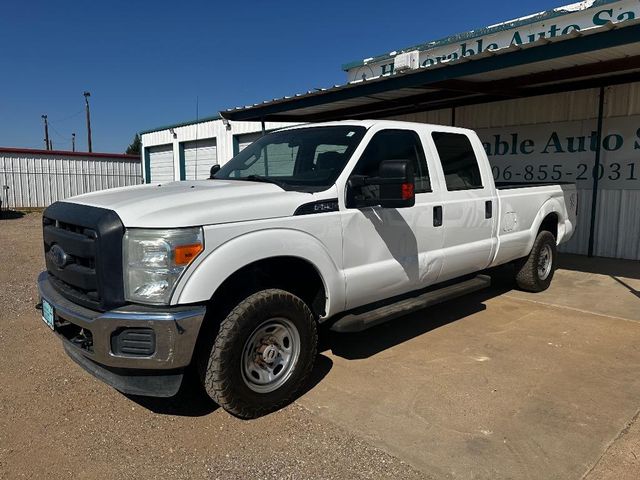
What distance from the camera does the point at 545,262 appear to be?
6789 mm

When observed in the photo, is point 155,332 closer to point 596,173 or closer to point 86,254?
point 86,254

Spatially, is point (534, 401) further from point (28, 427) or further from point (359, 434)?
point (28, 427)

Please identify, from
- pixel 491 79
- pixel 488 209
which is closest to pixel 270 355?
pixel 488 209

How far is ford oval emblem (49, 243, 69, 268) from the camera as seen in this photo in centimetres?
336

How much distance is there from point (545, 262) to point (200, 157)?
16.7 meters

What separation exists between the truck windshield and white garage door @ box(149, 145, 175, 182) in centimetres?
1933

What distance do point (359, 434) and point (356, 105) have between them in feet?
29.5

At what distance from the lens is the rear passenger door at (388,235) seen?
3.86m

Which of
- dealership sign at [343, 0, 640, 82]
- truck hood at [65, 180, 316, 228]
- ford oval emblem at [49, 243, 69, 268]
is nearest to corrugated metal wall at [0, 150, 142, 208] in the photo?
dealership sign at [343, 0, 640, 82]

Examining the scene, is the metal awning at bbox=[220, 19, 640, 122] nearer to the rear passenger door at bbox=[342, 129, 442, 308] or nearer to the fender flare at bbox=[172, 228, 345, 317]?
the rear passenger door at bbox=[342, 129, 442, 308]

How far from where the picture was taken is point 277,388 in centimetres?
348

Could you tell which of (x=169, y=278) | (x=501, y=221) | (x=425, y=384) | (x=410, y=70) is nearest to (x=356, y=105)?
(x=410, y=70)

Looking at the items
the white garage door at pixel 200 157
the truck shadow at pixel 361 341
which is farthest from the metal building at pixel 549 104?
the white garage door at pixel 200 157

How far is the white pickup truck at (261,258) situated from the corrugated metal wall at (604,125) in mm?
5527
